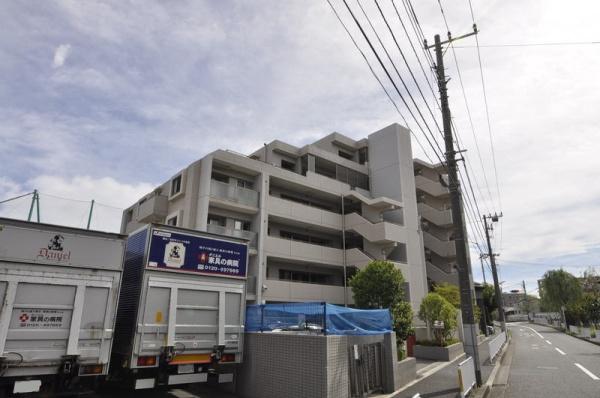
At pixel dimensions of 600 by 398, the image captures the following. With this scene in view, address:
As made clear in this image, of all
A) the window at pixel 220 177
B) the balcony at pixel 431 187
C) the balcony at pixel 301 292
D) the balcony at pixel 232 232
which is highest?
the balcony at pixel 431 187

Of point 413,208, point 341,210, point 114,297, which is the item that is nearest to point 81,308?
point 114,297

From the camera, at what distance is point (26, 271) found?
21.2 feet

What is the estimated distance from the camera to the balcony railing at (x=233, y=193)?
21.2 meters

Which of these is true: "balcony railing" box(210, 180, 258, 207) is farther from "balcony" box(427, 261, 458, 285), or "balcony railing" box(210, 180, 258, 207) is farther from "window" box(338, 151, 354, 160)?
"balcony" box(427, 261, 458, 285)

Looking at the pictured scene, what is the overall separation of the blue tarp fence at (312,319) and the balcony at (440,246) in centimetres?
2883

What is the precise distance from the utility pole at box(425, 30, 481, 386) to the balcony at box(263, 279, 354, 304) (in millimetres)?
12805

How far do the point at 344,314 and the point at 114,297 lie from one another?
5.22 metres

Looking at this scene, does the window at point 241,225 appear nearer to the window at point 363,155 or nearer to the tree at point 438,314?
the tree at point 438,314

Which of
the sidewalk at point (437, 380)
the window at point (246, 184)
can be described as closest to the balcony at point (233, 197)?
the window at point (246, 184)

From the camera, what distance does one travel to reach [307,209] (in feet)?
85.3

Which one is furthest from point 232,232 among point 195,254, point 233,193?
point 195,254

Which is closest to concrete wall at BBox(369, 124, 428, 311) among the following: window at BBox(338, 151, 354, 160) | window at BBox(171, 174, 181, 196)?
window at BBox(338, 151, 354, 160)

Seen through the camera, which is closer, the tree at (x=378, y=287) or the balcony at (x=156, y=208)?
the tree at (x=378, y=287)

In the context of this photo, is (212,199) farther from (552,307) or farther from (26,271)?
(552,307)
